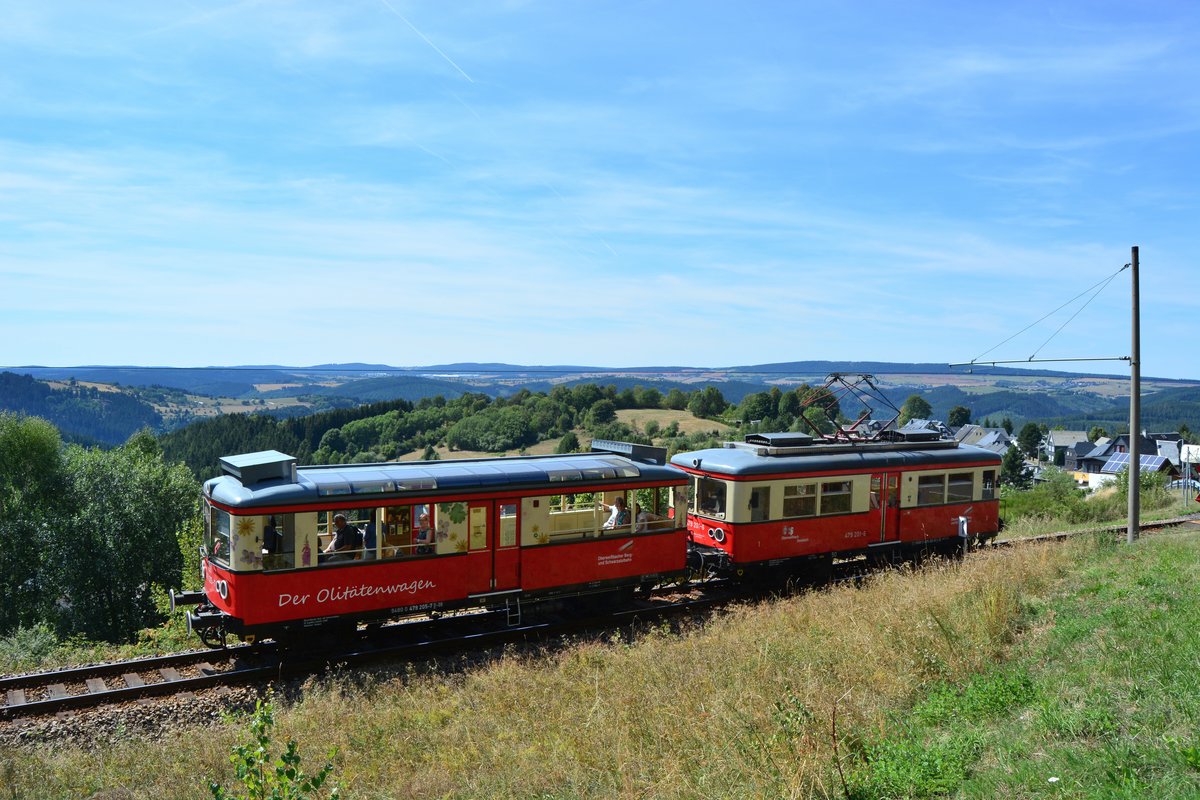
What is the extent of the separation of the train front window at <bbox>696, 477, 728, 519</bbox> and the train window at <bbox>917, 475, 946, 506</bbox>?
18.9ft

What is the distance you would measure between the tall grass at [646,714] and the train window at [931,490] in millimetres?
6894

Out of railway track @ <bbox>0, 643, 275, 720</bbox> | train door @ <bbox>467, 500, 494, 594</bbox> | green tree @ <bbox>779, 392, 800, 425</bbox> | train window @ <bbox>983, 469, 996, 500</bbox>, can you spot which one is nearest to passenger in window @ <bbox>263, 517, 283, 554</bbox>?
railway track @ <bbox>0, 643, 275, 720</bbox>

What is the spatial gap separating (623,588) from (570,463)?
108 inches

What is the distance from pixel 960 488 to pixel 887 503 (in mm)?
2969

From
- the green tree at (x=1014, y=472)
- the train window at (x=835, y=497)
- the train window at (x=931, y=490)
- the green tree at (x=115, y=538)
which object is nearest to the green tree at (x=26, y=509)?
the green tree at (x=115, y=538)

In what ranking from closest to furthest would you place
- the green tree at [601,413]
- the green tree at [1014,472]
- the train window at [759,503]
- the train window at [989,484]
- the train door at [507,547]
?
1. the train door at [507,547]
2. the train window at [759,503]
3. the train window at [989,484]
4. the green tree at [601,413]
5. the green tree at [1014,472]

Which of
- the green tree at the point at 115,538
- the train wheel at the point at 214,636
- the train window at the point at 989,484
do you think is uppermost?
the train window at the point at 989,484

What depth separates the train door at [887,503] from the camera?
19.7 meters

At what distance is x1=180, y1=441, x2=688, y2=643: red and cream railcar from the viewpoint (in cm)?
1288

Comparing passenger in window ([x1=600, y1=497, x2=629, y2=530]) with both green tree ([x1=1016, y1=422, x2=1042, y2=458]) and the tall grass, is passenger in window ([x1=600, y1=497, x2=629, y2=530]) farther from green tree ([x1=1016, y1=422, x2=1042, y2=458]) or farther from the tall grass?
green tree ([x1=1016, y1=422, x2=1042, y2=458])

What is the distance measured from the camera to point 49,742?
1064 centimetres

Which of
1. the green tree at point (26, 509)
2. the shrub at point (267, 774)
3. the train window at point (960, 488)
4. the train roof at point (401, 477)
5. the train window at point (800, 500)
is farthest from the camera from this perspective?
the green tree at point (26, 509)

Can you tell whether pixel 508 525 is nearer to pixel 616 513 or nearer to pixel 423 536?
pixel 423 536

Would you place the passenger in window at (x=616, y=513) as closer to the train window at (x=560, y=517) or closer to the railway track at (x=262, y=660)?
the train window at (x=560, y=517)
